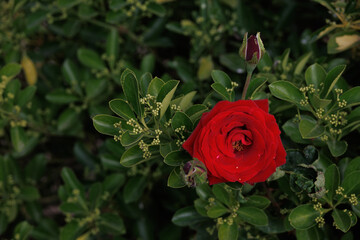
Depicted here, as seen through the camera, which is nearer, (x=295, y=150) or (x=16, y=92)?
(x=295, y=150)

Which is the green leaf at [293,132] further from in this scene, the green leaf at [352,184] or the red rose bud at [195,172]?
the red rose bud at [195,172]

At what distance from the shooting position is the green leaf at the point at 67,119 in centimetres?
136

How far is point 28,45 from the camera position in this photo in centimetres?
164

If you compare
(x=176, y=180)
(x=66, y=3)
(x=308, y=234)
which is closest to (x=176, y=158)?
(x=176, y=180)

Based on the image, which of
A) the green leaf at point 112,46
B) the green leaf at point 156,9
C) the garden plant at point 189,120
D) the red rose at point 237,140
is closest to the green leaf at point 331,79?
the garden plant at point 189,120

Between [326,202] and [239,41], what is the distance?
72 centimetres

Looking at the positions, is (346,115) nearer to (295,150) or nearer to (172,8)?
(295,150)

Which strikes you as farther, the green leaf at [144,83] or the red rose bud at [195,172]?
the green leaf at [144,83]

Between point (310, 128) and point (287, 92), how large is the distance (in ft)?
0.30

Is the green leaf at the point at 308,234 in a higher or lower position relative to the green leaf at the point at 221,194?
lower

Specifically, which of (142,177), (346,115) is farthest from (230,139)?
(142,177)

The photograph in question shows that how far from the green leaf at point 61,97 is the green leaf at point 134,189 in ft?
1.10

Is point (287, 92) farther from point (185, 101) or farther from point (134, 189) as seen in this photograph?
point (134, 189)

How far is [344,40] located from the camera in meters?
1.03
